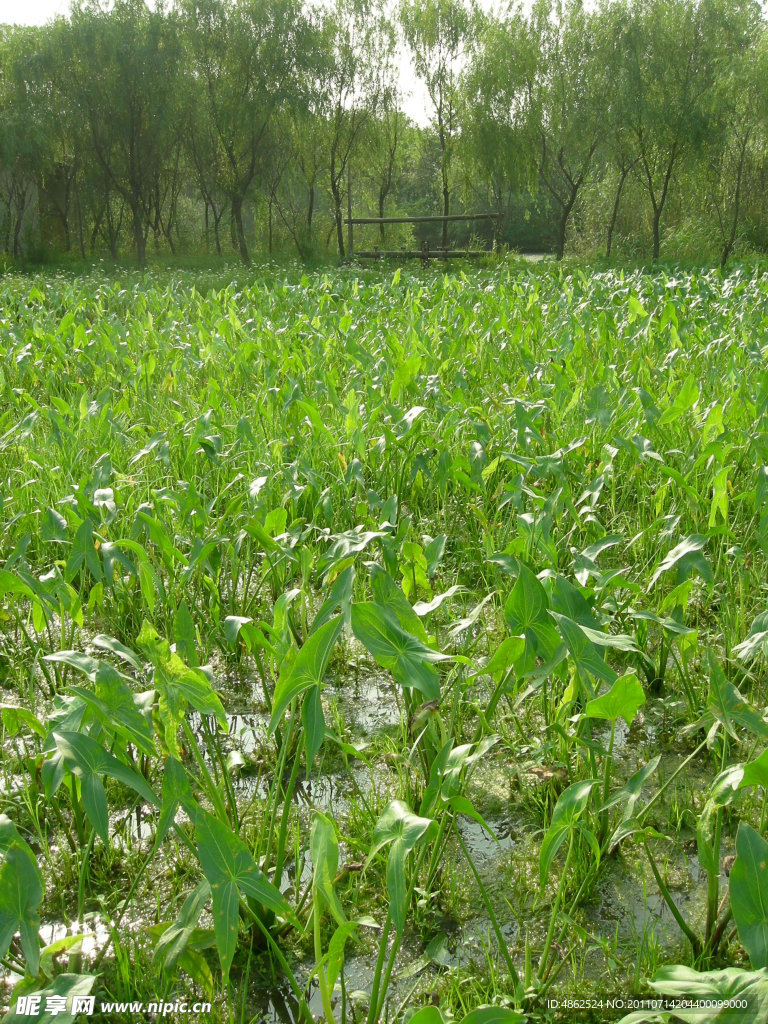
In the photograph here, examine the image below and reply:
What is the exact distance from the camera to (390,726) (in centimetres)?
188

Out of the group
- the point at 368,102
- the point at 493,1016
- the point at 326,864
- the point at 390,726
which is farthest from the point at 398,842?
the point at 368,102

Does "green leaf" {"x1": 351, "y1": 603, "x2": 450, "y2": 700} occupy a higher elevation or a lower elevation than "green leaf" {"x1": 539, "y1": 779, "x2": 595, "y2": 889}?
higher

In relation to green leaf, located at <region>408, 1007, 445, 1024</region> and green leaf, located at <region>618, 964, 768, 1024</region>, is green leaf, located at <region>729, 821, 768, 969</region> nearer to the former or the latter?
green leaf, located at <region>618, 964, 768, 1024</region>

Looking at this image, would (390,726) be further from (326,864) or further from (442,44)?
(442,44)

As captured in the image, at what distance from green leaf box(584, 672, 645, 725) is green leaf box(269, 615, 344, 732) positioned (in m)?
0.40

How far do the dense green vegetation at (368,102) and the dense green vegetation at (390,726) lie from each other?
15.3 m

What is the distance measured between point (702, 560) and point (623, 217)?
27.0 metres

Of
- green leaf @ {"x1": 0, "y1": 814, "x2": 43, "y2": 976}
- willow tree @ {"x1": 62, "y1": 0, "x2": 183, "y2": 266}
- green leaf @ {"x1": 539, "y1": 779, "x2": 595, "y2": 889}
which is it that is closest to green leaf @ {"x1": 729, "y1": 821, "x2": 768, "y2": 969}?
green leaf @ {"x1": 539, "y1": 779, "x2": 595, "y2": 889}

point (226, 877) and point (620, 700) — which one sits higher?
point (620, 700)

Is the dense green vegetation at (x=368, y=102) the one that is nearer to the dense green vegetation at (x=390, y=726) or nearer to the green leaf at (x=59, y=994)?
the dense green vegetation at (x=390, y=726)

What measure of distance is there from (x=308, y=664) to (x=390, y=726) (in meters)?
0.83

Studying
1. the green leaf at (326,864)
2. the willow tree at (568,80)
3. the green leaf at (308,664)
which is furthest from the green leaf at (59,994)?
the willow tree at (568,80)

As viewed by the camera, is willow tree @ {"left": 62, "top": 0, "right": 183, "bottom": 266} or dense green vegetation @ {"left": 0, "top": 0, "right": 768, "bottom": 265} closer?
dense green vegetation @ {"left": 0, "top": 0, "right": 768, "bottom": 265}

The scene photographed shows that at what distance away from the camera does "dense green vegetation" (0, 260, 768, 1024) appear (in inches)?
44.9
